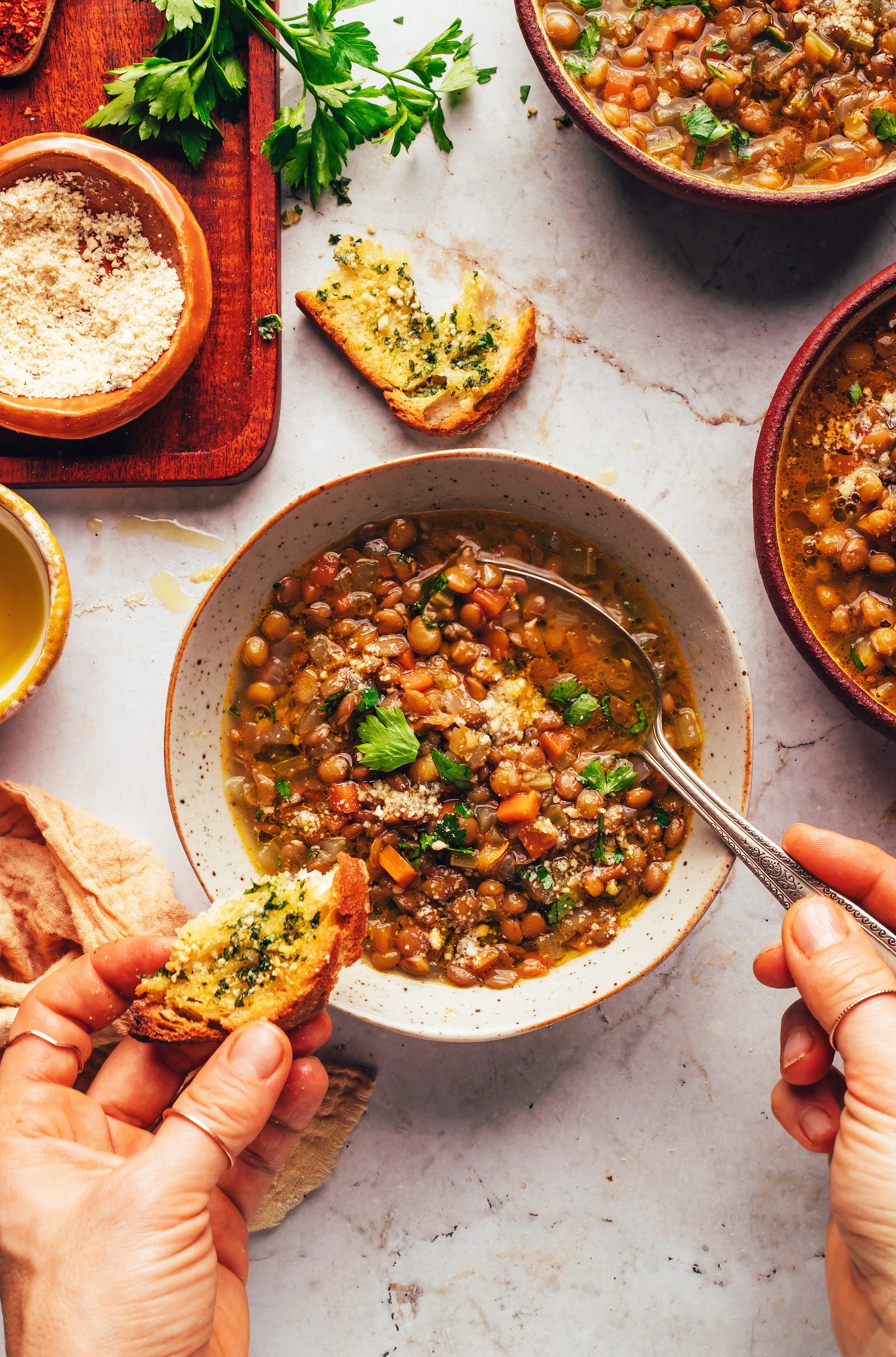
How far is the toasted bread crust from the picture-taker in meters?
3.14

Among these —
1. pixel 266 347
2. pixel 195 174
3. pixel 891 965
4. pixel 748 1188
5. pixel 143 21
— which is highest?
pixel 143 21

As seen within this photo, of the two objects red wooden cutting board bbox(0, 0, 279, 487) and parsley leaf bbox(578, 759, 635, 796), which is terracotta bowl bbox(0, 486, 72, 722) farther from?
parsley leaf bbox(578, 759, 635, 796)

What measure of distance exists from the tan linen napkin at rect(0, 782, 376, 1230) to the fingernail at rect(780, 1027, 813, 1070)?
1.33 meters

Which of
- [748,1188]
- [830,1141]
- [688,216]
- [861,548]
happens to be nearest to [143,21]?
[688,216]

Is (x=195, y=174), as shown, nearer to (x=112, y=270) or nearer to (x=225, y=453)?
(x=112, y=270)

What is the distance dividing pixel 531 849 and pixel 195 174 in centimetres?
242

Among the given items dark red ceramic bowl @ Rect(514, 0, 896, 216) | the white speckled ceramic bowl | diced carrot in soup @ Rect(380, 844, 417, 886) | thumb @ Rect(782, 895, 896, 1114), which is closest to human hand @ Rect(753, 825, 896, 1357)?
thumb @ Rect(782, 895, 896, 1114)

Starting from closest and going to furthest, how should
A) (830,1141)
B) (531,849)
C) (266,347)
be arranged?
(830,1141) → (531,849) → (266,347)

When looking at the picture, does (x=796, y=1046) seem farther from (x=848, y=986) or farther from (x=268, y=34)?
(x=268, y=34)

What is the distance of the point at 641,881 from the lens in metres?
3.02

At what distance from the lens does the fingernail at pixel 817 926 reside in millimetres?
2463

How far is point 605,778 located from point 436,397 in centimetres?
132

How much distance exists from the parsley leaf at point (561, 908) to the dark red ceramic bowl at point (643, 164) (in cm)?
211

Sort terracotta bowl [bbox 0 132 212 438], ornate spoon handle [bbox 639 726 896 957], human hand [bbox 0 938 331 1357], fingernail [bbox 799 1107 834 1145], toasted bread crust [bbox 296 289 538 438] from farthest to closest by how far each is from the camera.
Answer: toasted bread crust [bbox 296 289 538 438] < terracotta bowl [bbox 0 132 212 438] < fingernail [bbox 799 1107 834 1145] < ornate spoon handle [bbox 639 726 896 957] < human hand [bbox 0 938 331 1357]
